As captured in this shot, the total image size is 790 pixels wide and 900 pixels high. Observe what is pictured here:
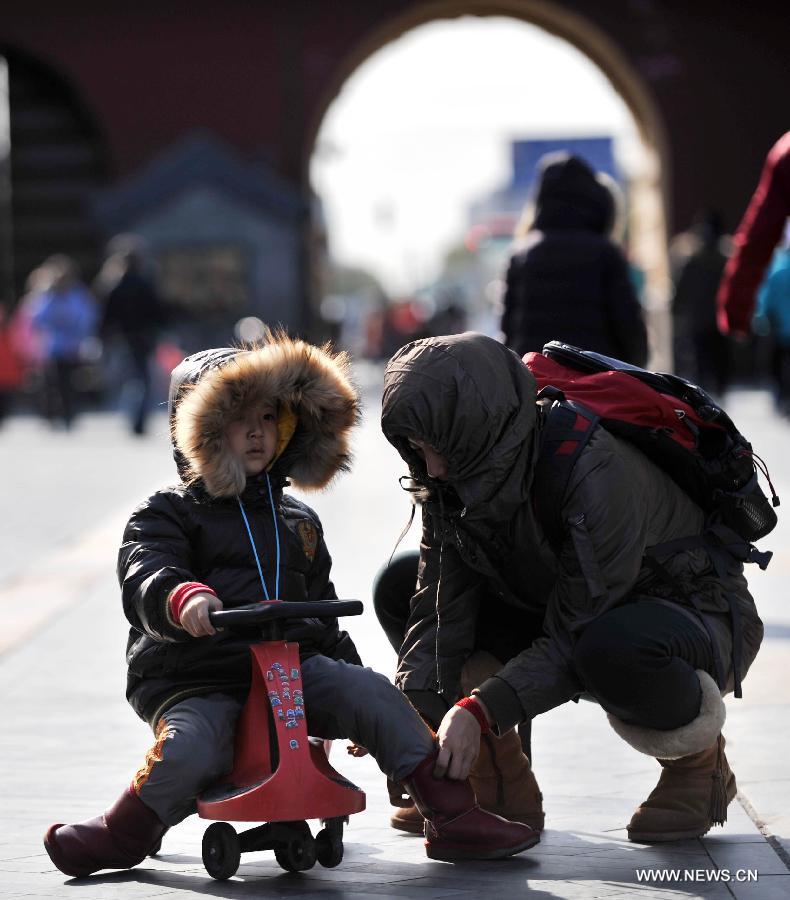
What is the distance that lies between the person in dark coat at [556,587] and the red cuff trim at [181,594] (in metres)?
0.46

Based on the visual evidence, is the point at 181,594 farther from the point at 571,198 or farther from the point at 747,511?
the point at 571,198

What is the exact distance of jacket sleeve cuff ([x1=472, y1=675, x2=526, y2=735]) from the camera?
3.64 m

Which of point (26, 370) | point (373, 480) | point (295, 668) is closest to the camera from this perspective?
point (295, 668)

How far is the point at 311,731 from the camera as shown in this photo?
3.79 m

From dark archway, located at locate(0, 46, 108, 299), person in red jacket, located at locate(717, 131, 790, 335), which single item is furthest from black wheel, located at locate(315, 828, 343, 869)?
dark archway, located at locate(0, 46, 108, 299)

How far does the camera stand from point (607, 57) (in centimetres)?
2608

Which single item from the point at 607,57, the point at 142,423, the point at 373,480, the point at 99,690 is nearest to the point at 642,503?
the point at 99,690

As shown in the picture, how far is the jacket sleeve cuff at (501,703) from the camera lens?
3.64m

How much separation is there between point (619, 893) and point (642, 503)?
2.49 ft

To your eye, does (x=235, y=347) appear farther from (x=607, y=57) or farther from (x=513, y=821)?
(x=607, y=57)

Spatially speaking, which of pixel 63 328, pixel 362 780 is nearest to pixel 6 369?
pixel 63 328

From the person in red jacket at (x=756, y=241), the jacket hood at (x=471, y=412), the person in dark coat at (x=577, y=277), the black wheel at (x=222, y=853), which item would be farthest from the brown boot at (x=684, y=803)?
the person in dark coat at (x=577, y=277)

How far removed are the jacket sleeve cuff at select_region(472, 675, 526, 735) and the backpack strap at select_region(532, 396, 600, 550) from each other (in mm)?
318

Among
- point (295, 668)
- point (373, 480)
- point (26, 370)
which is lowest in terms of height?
point (26, 370)
